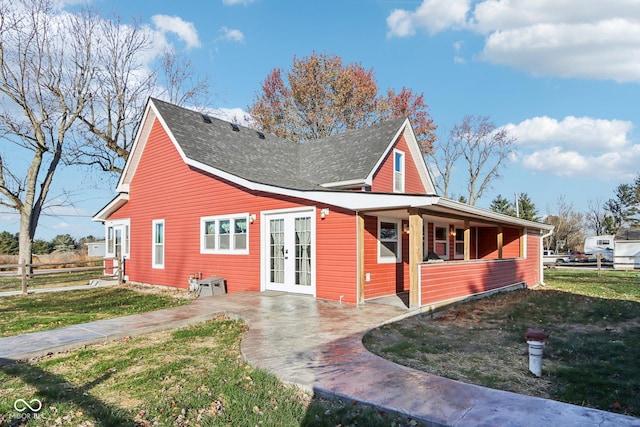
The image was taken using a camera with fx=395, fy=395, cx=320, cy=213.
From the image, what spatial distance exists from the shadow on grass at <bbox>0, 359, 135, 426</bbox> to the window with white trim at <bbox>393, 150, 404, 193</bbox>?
11.5m

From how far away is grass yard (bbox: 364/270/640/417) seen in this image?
4.36 metres

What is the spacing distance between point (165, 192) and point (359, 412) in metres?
13.2

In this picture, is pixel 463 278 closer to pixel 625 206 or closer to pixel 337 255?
pixel 337 255

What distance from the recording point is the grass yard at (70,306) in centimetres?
815

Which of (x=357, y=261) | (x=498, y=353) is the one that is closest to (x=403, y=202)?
(x=357, y=261)

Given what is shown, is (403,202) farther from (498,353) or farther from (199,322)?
(199,322)

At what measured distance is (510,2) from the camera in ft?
35.0

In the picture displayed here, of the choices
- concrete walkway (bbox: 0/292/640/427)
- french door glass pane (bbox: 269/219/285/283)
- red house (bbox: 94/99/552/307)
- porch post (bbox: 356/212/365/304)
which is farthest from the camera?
french door glass pane (bbox: 269/219/285/283)

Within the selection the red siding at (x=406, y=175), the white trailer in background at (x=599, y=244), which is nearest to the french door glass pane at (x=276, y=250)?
the red siding at (x=406, y=175)

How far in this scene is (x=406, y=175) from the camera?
50.1ft

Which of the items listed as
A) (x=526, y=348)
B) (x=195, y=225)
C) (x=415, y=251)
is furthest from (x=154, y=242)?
(x=526, y=348)

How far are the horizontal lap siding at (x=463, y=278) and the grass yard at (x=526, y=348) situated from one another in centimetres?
47

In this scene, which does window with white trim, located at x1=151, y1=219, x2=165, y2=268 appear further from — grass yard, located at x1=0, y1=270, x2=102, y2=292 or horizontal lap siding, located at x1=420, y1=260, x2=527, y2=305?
horizontal lap siding, located at x1=420, y1=260, x2=527, y2=305

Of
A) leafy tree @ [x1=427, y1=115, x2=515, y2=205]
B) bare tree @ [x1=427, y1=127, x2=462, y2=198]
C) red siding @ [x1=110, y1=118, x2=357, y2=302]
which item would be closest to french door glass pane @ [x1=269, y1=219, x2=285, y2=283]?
red siding @ [x1=110, y1=118, x2=357, y2=302]
